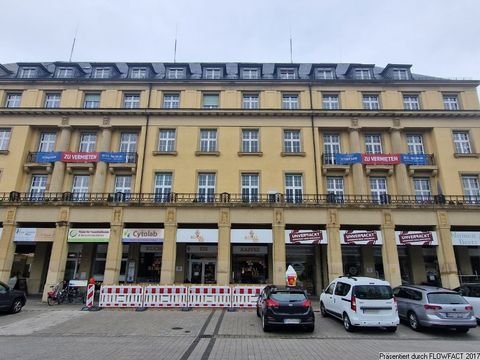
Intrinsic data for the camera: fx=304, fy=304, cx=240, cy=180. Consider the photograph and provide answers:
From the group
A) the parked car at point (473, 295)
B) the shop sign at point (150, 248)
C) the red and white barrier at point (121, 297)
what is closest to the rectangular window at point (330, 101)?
the parked car at point (473, 295)


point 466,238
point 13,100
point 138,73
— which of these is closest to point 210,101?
point 138,73

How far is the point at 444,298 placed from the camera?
10930 mm

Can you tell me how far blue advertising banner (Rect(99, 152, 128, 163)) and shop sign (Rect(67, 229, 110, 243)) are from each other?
630cm

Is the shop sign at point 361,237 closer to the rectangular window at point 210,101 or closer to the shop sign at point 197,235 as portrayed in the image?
the shop sign at point 197,235

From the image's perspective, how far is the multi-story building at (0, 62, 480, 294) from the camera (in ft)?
65.6

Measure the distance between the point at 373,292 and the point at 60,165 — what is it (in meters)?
23.4

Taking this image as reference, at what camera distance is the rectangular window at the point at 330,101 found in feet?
86.7

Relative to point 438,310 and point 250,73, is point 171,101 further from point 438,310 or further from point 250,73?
point 438,310

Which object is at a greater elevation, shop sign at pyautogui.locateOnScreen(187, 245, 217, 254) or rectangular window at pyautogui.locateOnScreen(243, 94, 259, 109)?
rectangular window at pyautogui.locateOnScreen(243, 94, 259, 109)

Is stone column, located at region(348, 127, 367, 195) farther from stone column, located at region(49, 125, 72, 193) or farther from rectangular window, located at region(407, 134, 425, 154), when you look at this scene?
stone column, located at region(49, 125, 72, 193)

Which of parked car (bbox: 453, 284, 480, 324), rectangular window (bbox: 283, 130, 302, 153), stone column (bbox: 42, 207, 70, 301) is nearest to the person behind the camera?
parked car (bbox: 453, 284, 480, 324)

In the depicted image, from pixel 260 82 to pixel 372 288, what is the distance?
2024cm

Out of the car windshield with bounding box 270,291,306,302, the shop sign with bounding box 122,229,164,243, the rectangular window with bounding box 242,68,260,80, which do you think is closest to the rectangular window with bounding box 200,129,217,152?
the rectangular window with bounding box 242,68,260,80

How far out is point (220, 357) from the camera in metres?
7.78
